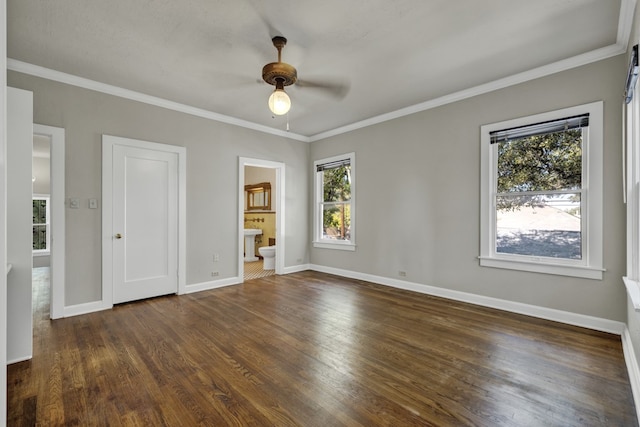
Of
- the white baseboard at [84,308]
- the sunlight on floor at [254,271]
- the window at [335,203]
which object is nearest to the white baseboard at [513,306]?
the window at [335,203]

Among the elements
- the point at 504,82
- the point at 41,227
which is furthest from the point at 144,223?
the point at 41,227

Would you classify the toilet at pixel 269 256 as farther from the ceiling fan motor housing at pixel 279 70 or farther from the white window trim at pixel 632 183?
the white window trim at pixel 632 183

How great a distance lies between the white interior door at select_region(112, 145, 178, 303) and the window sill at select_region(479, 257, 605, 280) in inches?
165

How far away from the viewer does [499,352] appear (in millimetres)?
2537

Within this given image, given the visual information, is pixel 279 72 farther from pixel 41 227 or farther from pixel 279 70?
pixel 41 227

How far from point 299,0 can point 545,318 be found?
3.89 m

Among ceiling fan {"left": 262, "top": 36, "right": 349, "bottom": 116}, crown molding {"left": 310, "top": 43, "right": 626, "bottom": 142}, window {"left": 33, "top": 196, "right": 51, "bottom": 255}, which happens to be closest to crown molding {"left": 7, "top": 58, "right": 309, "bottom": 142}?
crown molding {"left": 310, "top": 43, "right": 626, "bottom": 142}

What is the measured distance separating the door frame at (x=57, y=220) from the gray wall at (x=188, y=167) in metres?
0.07

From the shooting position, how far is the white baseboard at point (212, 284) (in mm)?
4465

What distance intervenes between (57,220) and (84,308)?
1.07 meters

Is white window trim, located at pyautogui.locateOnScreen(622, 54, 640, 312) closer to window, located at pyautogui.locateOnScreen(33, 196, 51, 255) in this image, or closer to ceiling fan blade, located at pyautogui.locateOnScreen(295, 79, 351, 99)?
ceiling fan blade, located at pyautogui.locateOnScreen(295, 79, 351, 99)

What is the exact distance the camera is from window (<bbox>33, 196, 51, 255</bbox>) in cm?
720

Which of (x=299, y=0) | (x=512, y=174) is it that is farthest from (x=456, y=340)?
(x=299, y=0)

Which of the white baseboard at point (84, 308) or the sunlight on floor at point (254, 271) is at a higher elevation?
the white baseboard at point (84, 308)
